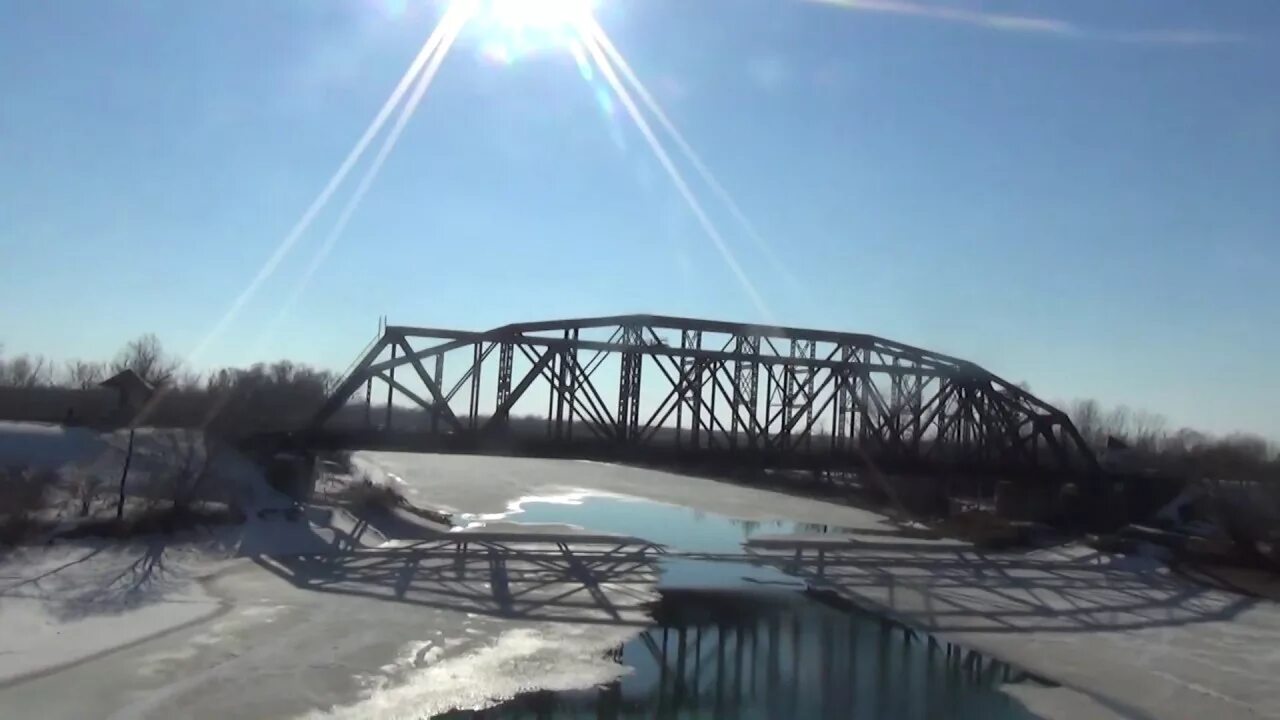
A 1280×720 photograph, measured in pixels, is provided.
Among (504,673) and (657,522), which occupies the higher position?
(657,522)

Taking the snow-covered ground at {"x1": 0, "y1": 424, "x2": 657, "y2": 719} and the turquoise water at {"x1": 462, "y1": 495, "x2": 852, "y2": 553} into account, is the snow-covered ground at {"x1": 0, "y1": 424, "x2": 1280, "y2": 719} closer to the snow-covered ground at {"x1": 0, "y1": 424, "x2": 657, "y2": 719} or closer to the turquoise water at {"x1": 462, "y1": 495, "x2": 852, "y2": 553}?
the snow-covered ground at {"x1": 0, "y1": 424, "x2": 657, "y2": 719}

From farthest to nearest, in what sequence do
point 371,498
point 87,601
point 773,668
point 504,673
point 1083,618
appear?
point 371,498
point 1083,618
point 87,601
point 773,668
point 504,673

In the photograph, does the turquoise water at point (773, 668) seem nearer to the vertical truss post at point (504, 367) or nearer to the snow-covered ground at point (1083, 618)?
the snow-covered ground at point (1083, 618)

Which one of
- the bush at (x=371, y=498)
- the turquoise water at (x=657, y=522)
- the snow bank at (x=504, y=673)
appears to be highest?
the bush at (x=371, y=498)

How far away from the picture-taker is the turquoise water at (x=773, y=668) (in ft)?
66.4

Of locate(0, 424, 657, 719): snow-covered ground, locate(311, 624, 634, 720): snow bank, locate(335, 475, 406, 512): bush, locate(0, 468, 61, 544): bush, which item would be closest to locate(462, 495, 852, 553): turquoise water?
locate(335, 475, 406, 512): bush

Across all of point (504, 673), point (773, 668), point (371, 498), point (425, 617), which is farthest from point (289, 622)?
point (371, 498)

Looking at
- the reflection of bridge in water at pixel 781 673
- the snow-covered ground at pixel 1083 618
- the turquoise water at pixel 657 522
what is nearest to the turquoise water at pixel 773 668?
the reflection of bridge in water at pixel 781 673

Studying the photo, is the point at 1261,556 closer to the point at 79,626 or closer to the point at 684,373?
the point at 684,373

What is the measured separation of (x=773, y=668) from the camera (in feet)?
78.5

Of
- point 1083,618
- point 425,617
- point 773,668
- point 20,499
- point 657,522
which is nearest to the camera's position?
point 773,668

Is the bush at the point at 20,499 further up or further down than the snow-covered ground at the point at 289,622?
further up

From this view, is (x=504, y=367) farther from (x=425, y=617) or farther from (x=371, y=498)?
(x=425, y=617)

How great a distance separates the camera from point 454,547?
41.2 meters
